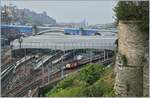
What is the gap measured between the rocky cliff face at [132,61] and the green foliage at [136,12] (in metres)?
0.08

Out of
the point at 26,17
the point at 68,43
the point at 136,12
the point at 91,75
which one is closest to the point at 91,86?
the point at 91,75

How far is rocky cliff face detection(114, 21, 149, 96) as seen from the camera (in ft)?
17.6

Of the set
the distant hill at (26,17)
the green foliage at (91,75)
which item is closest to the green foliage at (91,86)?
the green foliage at (91,75)

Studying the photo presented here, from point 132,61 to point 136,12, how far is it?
2.12ft

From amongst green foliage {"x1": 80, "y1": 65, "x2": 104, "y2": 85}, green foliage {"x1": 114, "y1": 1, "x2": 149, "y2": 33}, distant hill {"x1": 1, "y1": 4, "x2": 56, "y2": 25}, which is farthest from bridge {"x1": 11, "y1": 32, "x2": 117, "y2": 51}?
green foliage {"x1": 114, "y1": 1, "x2": 149, "y2": 33}

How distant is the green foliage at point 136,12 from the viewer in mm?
5316

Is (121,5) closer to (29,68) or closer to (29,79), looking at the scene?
(29,79)

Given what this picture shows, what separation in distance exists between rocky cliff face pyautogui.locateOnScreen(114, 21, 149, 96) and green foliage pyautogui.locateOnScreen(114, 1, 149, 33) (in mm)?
85

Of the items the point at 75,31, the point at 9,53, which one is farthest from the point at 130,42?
the point at 75,31

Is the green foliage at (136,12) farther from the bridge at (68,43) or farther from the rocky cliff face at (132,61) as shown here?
the bridge at (68,43)

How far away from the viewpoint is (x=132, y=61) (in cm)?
550

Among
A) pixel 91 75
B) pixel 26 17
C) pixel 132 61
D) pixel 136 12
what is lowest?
pixel 91 75

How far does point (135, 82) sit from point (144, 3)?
1.04 m

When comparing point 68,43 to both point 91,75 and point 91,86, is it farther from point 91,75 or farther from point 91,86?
point 91,86
